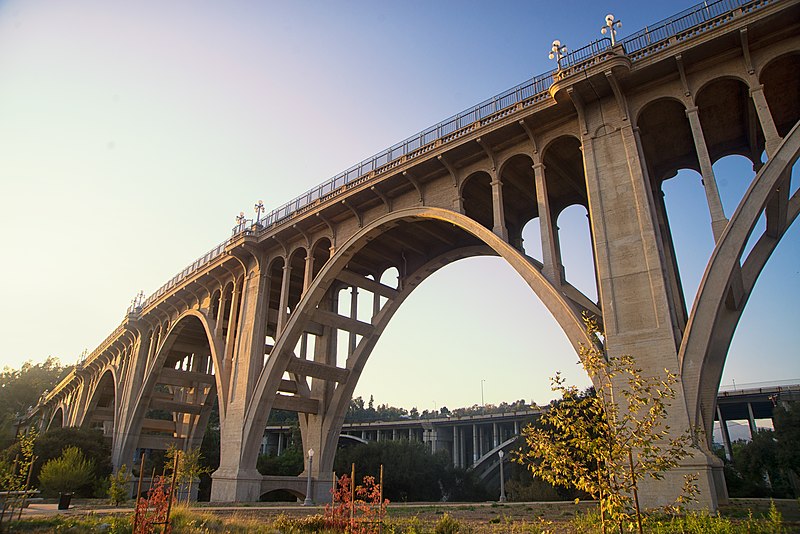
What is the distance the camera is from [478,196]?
85.1 feet

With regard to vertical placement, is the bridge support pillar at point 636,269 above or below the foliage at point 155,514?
above

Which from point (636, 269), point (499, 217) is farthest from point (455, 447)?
point (636, 269)

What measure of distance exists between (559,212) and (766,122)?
34.5ft

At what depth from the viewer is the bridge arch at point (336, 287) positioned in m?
25.2

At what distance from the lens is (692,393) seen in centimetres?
1384

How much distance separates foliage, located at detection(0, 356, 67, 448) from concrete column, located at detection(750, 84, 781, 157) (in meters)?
103

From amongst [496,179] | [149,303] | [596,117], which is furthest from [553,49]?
[149,303]

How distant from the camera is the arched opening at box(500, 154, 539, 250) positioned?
897 inches

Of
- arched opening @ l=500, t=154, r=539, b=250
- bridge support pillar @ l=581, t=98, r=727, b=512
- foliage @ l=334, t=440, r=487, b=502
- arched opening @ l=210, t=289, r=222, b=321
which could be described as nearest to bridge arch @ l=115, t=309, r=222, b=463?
arched opening @ l=210, t=289, r=222, b=321

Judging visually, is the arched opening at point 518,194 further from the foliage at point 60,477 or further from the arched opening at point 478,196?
the foliage at point 60,477

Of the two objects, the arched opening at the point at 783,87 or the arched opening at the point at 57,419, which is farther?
the arched opening at the point at 57,419

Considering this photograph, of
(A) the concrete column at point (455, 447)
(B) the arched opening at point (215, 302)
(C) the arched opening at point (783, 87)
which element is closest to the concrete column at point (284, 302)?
(B) the arched opening at point (215, 302)

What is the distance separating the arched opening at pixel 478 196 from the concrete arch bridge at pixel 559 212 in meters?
0.09

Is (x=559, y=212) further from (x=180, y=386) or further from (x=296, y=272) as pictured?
(x=180, y=386)
